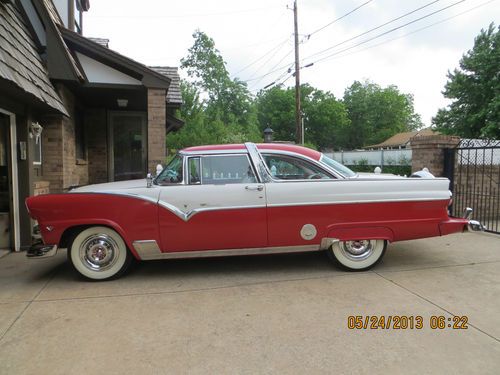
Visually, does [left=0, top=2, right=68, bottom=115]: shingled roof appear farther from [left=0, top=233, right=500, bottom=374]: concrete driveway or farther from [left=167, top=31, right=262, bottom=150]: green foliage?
[left=167, top=31, right=262, bottom=150]: green foliage

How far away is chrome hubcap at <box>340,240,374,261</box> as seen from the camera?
506 cm

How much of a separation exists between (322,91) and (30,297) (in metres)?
74.6

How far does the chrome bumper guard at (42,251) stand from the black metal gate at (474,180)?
7.62 m

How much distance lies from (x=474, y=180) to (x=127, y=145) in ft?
28.7

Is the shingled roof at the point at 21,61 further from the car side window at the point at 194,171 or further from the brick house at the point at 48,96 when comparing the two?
the car side window at the point at 194,171

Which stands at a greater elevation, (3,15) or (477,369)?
(3,15)

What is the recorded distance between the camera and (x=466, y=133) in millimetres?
24062

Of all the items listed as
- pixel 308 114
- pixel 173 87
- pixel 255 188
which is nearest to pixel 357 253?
pixel 255 188

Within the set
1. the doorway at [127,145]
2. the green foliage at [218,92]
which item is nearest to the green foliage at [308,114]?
the green foliage at [218,92]

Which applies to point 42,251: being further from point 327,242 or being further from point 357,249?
point 357,249

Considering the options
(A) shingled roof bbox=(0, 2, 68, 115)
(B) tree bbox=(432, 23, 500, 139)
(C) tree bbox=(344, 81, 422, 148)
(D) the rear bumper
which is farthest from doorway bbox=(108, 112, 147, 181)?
(C) tree bbox=(344, 81, 422, 148)

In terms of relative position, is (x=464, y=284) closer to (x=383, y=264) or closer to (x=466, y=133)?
(x=383, y=264)

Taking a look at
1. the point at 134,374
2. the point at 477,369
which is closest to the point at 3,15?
the point at 134,374

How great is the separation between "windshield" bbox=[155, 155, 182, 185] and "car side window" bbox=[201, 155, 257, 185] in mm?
304
